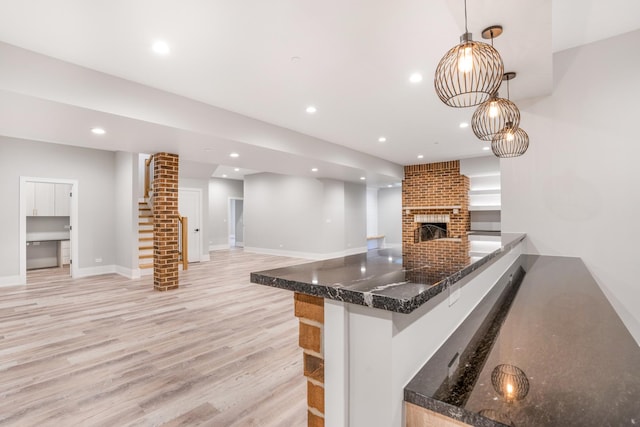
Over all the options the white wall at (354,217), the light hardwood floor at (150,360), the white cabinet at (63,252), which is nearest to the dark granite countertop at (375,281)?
the light hardwood floor at (150,360)

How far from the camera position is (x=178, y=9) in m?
2.16

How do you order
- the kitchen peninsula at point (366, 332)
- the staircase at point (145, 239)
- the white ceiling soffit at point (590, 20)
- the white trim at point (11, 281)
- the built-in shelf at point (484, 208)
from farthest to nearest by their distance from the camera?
the built-in shelf at point (484, 208) → the staircase at point (145, 239) → the white trim at point (11, 281) → the white ceiling soffit at point (590, 20) → the kitchen peninsula at point (366, 332)

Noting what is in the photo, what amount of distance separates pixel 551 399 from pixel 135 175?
709 centimetres

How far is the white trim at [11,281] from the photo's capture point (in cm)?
540

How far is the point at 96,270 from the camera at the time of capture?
6.54m

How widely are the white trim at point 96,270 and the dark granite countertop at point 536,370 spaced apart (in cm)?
751

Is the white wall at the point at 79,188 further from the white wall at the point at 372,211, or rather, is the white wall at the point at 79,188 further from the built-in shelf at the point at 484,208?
the built-in shelf at the point at 484,208

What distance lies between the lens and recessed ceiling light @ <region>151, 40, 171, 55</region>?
2.55 meters

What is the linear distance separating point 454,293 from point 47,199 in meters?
8.90

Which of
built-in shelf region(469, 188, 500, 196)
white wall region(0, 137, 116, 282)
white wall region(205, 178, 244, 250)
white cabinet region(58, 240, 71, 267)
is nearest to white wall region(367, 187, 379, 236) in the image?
built-in shelf region(469, 188, 500, 196)

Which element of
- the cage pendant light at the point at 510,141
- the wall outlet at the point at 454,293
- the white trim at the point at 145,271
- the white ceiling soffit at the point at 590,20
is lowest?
the white trim at the point at 145,271

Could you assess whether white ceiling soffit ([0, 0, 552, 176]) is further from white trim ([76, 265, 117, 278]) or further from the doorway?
the doorway

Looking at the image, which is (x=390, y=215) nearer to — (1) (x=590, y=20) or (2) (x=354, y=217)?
(2) (x=354, y=217)

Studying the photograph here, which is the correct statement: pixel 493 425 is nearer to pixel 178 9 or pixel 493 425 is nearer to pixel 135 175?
pixel 178 9
